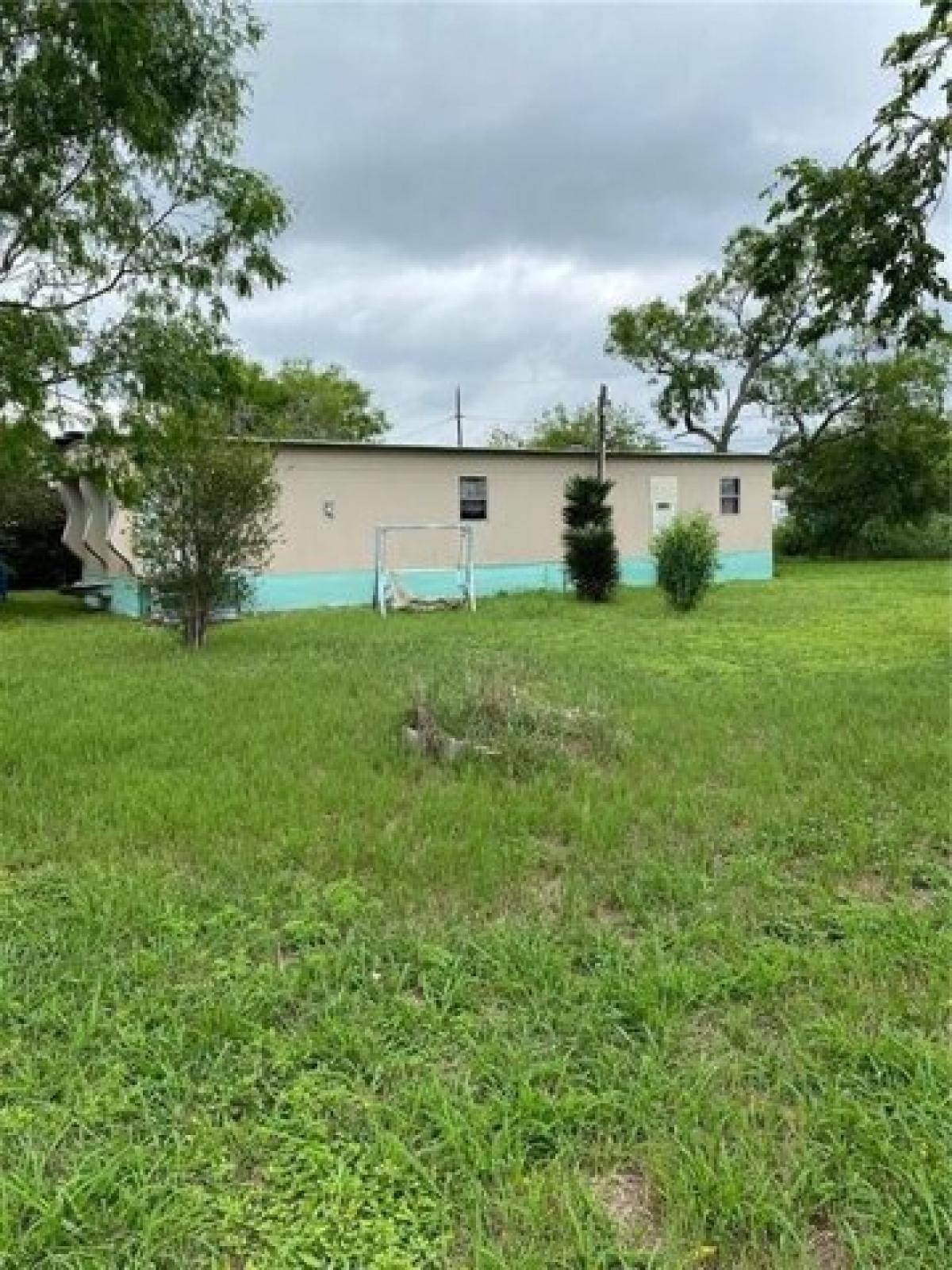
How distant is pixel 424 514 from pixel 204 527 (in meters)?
7.58

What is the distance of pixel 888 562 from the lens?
2522 cm

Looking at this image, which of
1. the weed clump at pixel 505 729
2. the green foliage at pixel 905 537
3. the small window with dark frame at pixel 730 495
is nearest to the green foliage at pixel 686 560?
the small window with dark frame at pixel 730 495

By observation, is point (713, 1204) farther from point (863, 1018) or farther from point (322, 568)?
point (322, 568)

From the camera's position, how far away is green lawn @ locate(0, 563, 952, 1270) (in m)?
1.70

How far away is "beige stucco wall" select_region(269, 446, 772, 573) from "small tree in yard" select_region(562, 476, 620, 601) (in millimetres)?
2302

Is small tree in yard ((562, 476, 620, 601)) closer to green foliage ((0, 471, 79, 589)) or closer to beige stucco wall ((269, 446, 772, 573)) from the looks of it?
beige stucco wall ((269, 446, 772, 573))

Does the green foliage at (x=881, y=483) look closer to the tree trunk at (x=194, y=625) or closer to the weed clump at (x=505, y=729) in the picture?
the tree trunk at (x=194, y=625)

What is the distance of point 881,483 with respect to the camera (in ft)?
86.4

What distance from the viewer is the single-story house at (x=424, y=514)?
15.8m

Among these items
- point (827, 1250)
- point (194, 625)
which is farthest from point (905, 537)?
point (827, 1250)

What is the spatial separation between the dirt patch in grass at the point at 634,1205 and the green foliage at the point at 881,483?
26.9 m

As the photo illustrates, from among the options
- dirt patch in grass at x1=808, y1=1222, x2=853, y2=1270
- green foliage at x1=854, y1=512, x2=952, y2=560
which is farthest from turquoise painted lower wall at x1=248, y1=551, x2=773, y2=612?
dirt patch in grass at x1=808, y1=1222, x2=853, y2=1270

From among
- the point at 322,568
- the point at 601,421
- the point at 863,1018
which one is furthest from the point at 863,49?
the point at 601,421

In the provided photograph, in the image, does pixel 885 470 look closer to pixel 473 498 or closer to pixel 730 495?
pixel 730 495
